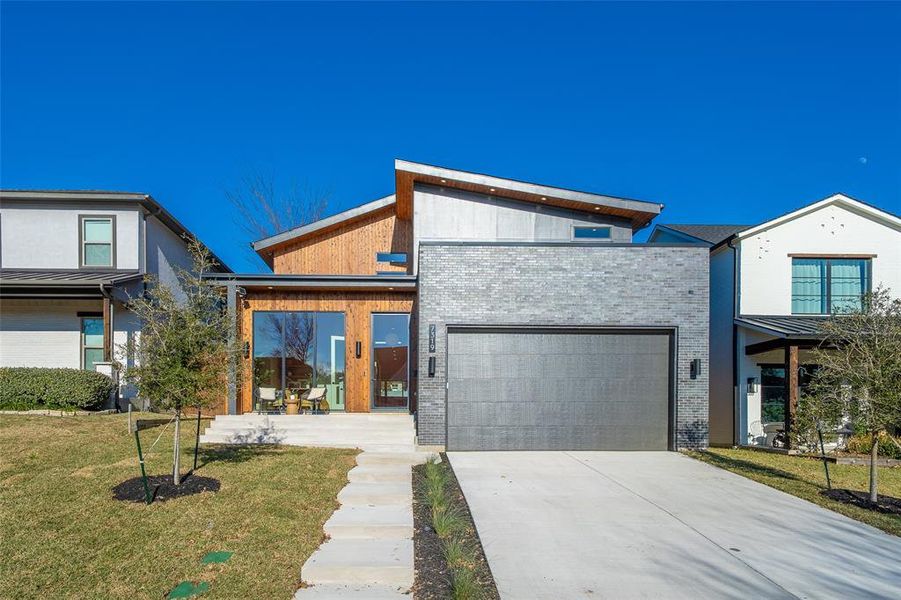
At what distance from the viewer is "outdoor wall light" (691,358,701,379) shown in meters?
10.4

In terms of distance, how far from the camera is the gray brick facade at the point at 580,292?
10516 millimetres

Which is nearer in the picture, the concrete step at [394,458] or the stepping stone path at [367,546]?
the stepping stone path at [367,546]

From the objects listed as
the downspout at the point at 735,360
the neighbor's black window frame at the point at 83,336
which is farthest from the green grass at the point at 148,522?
the downspout at the point at 735,360

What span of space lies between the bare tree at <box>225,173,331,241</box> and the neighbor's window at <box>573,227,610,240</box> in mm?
17715

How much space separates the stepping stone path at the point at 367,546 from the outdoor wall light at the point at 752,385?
9483mm

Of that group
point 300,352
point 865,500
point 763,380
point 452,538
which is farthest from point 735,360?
point 300,352

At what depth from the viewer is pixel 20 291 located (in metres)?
13.0

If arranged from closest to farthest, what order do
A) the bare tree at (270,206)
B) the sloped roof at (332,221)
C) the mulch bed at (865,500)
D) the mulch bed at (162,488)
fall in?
1. the mulch bed at (162,488)
2. the mulch bed at (865,500)
3. the sloped roof at (332,221)
4. the bare tree at (270,206)

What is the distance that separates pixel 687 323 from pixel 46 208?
56.1ft

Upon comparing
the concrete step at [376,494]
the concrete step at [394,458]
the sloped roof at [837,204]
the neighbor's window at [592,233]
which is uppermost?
the sloped roof at [837,204]

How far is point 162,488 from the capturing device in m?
6.48

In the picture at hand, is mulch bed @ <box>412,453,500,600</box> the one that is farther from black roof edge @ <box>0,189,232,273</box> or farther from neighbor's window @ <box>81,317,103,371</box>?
black roof edge @ <box>0,189,232,273</box>

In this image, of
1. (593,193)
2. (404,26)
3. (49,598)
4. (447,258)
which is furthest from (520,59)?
(49,598)

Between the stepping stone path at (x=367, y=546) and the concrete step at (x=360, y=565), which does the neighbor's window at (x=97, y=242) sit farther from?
the concrete step at (x=360, y=565)
